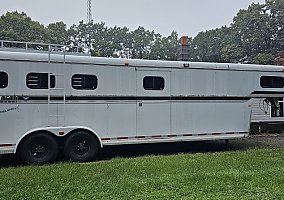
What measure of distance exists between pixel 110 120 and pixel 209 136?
284 centimetres

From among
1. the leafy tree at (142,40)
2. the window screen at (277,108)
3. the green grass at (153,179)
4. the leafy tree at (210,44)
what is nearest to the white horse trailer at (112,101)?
the window screen at (277,108)

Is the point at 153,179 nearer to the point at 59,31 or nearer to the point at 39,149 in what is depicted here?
the point at 39,149

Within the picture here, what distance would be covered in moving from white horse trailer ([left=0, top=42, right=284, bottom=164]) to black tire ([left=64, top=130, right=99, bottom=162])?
0.02 meters

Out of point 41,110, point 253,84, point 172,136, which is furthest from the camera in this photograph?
point 253,84

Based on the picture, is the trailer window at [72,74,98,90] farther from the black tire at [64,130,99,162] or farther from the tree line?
the tree line

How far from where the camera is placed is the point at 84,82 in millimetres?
8484

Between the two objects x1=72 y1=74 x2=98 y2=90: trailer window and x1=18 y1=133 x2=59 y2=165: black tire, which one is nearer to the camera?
x1=18 y1=133 x2=59 y2=165: black tire

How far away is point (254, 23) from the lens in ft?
156

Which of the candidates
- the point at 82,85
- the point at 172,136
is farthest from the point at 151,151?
the point at 82,85

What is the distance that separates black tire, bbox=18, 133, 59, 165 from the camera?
7.98 meters

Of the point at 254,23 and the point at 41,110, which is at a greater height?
the point at 254,23

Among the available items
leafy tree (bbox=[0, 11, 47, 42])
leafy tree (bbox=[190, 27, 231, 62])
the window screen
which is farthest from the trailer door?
leafy tree (bbox=[190, 27, 231, 62])

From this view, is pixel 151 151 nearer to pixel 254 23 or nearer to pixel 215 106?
pixel 215 106

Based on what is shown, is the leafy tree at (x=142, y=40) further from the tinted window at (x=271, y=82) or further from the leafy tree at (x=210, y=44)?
the tinted window at (x=271, y=82)
